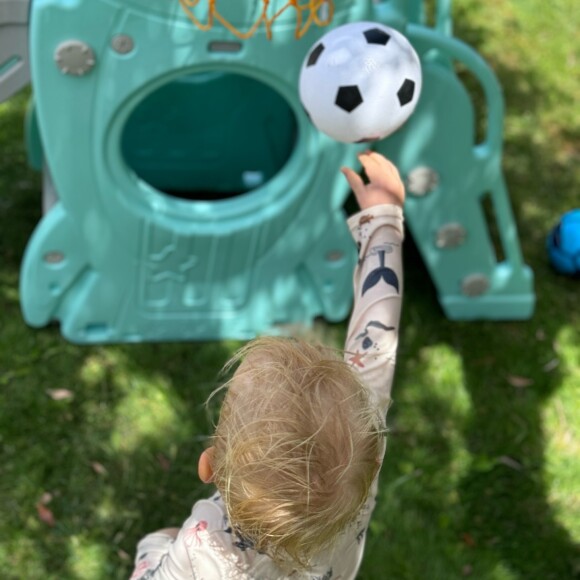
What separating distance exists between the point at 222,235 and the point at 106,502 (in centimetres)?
105

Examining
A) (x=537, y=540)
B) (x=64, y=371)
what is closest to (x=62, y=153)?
(x=64, y=371)

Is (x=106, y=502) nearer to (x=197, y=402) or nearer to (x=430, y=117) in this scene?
(x=197, y=402)

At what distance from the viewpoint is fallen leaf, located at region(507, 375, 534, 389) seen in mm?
3428

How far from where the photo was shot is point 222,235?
10.4 feet

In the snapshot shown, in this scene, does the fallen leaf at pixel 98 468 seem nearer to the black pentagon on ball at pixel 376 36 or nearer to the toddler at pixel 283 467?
the toddler at pixel 283 467

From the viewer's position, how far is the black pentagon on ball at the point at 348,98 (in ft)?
7.72

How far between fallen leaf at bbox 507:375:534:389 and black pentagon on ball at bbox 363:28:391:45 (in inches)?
63.7

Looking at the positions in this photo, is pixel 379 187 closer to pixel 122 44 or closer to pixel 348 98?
pixel 348 98

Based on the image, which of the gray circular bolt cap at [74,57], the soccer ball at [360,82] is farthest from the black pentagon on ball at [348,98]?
the gray circular bolt cap at [74,57]

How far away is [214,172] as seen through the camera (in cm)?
385

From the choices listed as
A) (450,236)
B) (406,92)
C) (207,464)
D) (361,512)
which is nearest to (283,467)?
(207,464)

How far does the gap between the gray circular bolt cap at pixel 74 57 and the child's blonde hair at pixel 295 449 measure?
60.2 inches

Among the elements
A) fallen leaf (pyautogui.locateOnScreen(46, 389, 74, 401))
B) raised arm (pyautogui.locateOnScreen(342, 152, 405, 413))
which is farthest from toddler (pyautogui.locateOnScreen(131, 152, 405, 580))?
fallen leaf (pyautogui.locateOnScreen(46, 389, 74, 401))

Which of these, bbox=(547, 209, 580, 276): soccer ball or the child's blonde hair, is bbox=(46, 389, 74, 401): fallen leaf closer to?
the child's blonde hair
